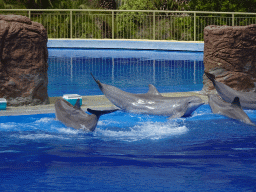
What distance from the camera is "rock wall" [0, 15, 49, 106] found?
28.1ft

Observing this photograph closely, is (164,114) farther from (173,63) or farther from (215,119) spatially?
(173,63)

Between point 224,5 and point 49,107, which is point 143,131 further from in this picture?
point 224,5

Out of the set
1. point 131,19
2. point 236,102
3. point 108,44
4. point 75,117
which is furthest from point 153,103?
point 131,19

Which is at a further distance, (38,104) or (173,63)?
(173,63)

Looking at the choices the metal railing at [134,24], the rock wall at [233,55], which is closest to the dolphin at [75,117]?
the rock wall at [233,55]

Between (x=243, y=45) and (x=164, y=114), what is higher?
(x=243, y=45)

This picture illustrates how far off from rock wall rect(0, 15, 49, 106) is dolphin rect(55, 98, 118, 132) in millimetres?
1061

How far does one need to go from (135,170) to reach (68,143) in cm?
153

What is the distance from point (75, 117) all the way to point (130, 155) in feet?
5.20

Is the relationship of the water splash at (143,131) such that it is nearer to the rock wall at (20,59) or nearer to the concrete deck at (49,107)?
the concrete deck at (49,107)

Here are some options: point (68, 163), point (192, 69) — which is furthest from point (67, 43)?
point (68, 163)

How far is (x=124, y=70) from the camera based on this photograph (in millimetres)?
16141

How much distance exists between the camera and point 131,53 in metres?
21.2

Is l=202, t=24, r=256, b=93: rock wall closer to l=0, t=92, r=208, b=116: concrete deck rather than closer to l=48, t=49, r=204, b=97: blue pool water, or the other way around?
l=0, t=92, r=208, b=116: concrete deck
